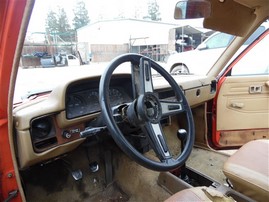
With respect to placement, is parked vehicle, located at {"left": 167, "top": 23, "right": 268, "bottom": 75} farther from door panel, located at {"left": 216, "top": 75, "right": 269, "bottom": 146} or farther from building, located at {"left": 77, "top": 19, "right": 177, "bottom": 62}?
door panel, located at {"left": 216, "top": 75, "right": 269, "bottom": 146}

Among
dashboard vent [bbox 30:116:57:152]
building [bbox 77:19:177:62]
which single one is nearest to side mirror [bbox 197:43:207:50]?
building [bbox 77:19:177:62]

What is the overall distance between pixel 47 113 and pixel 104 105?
1.26 feet

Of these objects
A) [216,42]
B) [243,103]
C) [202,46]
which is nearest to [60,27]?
[243,103]

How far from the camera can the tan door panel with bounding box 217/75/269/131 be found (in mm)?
2186

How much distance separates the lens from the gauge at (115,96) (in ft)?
5.12

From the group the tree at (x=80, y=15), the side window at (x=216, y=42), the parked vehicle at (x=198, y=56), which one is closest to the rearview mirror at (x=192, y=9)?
the tree at (x=80, y=15)

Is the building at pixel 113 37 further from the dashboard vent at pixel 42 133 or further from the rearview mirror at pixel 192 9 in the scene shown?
the dashboard vent at pixel 42 133

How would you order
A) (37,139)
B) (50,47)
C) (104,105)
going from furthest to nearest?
(50,47), (37,139), (104,105)

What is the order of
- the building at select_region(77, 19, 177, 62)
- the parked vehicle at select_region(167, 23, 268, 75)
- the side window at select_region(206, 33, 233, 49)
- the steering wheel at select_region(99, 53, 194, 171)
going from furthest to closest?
the parked vehicle at select_region(167, 23, 268, 75)
the side window at select_region(206, 33, 233, 49)
the building at select_region(77, 19, 177, 62)
the steering wheel at select_region(99, 53, 194, 171)

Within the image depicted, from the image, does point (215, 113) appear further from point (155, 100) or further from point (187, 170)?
point (155, 100)

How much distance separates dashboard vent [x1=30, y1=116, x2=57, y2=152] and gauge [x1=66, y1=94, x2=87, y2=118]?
0.37 ft

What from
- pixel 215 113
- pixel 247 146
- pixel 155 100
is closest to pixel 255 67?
pixel 215 113

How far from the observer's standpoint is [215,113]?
2.28m

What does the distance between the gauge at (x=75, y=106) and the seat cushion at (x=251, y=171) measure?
912 millimetres
